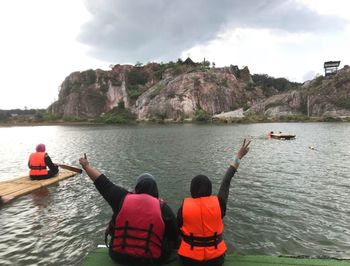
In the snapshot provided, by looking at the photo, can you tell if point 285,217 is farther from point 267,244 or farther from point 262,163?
point 262,163

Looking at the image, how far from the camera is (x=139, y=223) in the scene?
7.26 metres

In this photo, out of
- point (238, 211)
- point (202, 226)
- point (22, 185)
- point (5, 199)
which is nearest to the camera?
point (202, 226)

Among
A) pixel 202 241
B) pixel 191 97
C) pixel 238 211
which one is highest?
pixel 191 97

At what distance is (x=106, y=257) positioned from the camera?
330 inches

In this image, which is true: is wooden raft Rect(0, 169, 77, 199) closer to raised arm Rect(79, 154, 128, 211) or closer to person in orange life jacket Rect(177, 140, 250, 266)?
raised arm Rect(79, 154, 128, 211)

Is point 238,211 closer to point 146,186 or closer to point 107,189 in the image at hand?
point 146,186

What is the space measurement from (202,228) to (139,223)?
141 cm

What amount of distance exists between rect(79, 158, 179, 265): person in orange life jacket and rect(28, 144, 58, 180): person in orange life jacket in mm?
15432

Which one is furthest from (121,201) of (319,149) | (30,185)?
(319,149)

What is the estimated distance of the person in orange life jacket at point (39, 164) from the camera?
21.6 meters

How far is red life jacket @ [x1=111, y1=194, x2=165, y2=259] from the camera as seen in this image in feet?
23.8

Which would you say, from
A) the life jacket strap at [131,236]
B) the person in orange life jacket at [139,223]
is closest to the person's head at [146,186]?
the person in orange life jacket at [139,223]

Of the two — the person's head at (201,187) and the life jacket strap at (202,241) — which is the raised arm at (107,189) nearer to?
the person's head at (201,187)

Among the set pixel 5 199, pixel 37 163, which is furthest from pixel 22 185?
pixel 5 199
